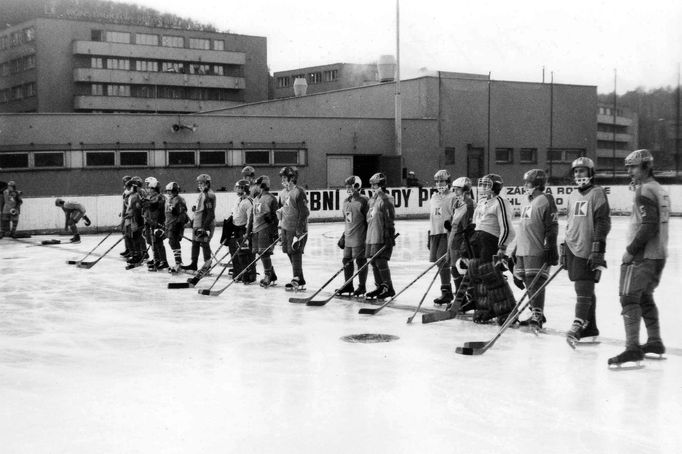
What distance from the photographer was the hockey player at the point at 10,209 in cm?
2534

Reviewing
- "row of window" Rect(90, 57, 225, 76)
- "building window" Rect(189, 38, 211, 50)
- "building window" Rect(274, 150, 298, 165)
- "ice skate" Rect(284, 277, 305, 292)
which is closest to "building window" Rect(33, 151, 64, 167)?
"building window" Rect(274, 150, 298, 165)

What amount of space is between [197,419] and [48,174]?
100 feet

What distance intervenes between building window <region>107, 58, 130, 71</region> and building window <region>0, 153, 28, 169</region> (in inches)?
1966

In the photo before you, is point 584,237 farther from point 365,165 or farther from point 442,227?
point 365,165

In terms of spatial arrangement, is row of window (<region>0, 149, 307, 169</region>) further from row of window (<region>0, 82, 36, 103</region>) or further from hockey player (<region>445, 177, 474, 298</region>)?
row of window (<region>0, 82, 36, 103</region>)

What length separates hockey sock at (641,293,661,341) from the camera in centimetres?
736

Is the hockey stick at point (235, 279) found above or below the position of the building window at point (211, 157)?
below

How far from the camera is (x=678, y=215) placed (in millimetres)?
33406

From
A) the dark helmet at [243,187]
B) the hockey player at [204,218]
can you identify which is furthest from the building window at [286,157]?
the dark helmet at [243,187]

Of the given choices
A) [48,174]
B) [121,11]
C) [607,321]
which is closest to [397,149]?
[48,174]

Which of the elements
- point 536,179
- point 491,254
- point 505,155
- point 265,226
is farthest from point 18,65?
point 536,179

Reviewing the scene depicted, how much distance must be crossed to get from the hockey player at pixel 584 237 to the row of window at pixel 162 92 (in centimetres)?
7715

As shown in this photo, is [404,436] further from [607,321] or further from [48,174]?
[48,174]

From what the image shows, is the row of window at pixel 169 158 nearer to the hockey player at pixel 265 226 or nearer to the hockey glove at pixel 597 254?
the hockey player at pixel 265 226
